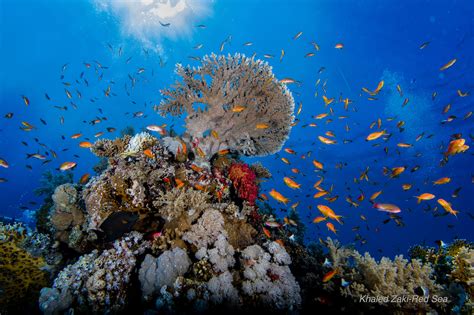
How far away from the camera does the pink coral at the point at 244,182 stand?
6.29 metres

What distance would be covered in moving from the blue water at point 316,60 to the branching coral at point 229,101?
4.24 m

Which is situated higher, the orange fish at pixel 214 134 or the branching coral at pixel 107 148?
the orange fish at pixel 214 134

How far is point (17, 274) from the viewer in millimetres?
5051

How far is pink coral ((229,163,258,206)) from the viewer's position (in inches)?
248

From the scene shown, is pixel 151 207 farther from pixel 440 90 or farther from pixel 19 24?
pixel 19 24

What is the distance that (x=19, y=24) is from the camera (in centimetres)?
4600

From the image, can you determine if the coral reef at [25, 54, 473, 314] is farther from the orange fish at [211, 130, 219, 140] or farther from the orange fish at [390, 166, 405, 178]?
the orange fish at [390, 166, 405, 178]

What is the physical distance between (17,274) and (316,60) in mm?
41570

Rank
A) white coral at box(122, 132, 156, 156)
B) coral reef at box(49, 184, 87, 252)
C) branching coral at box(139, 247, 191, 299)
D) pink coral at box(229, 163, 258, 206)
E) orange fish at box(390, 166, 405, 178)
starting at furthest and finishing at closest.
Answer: orange fish at box(390, 166, 405, 178), pink coral at box(229, 163, 258, 206), white coral at box(122, 132, 156, 156), coral reef at box(49, 184, 87, 252), branching coral at box(139, 247, 191, 299)

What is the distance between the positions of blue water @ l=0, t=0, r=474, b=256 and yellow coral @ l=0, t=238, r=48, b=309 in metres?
9.23

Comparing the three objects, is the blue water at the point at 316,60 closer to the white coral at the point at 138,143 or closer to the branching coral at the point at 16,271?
the white coral at the point at 138,143

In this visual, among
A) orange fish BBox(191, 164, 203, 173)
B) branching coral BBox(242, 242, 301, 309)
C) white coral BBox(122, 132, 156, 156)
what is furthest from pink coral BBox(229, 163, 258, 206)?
white coral BBox(122, 132, 156, 156)

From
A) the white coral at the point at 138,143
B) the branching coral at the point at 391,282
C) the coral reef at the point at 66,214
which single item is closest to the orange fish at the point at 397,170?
the branching coral at the point at 391,282

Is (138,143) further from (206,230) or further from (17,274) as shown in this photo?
(17,274)
